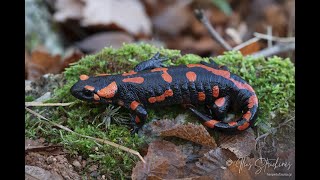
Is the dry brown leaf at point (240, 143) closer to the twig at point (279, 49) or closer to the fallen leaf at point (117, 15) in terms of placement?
the twig at point (279, 49)

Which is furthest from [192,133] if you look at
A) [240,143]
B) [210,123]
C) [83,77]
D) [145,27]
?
[145,27]

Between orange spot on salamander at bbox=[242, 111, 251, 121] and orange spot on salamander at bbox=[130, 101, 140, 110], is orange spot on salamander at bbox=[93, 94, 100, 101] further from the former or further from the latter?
orange spot on salamander at bbox=[242, 111, 251, 121]

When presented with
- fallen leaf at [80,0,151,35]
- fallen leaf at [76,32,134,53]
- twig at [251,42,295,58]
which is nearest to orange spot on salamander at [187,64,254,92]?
twig at [251,42,295,58]

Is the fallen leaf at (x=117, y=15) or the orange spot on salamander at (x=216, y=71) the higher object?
the fallen leaf at (x=117, y=15)

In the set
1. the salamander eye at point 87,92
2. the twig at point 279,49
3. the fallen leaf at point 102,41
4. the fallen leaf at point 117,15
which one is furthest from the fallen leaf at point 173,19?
the salamander eye at point 87,92

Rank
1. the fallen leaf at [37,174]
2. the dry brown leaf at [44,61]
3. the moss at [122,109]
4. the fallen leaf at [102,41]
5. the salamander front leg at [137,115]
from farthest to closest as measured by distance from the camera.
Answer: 1. the fallen leaf at [102,41]
2. the dry brown leaf at [44,61]
3. the salamander front leg at [137,115]
4. the moss at [122,109]
5. the fallen leaf at [37,174]
